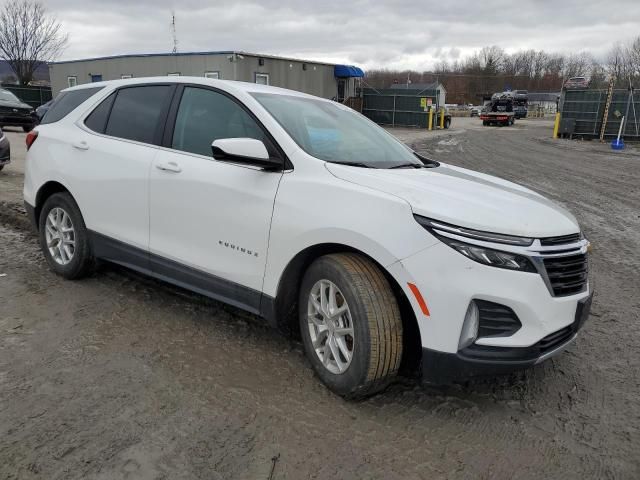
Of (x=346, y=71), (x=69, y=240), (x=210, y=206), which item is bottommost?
(x=69, y=240)

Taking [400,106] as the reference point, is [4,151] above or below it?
below

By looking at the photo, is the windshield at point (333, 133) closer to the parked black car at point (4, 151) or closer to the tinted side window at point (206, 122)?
the tinted side window at point (206, 122)

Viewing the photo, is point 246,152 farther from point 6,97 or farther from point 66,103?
point 6,97

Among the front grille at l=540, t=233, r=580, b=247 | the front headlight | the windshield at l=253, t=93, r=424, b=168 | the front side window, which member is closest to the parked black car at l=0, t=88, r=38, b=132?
the front side window

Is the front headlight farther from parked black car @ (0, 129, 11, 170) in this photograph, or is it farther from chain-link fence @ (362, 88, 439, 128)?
chain-link fence @ (362, 88, 439, 128)

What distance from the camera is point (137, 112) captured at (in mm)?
4070

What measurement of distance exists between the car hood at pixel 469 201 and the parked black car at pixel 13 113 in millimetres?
20651

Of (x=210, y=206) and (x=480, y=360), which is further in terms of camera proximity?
(x=210, y=206)

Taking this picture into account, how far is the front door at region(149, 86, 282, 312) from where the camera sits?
316 cm

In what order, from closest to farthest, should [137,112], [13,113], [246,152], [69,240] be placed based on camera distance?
[246,152] < [137,112] < [69,240] < [13,113]

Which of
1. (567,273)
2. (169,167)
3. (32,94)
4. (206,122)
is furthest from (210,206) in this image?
(32,94)

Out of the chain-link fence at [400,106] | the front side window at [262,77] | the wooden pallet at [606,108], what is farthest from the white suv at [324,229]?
the chain-link fence at [400,106]

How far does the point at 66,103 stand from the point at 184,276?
7.48 ft

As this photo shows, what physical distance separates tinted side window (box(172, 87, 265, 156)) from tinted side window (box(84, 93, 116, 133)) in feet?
2.99
